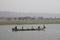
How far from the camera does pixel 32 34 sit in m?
1.79

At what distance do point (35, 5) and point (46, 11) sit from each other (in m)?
0.18

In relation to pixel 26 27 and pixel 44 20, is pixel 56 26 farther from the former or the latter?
pixel 26 27

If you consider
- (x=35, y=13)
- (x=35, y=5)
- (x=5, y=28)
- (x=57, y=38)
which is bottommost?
(x=57, y=38)

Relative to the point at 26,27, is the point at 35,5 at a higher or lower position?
higher

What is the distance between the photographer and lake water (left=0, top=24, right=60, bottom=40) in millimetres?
1743

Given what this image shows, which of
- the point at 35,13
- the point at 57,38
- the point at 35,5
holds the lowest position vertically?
the point at 57,38

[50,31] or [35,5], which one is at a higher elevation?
[35,5]

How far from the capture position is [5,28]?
1761 mm

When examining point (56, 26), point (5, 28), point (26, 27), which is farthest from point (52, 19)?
point (5, 28)

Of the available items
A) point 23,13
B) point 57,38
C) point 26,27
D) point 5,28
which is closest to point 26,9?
point 23,13

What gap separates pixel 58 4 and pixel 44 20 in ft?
1.01

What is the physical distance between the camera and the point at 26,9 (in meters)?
1.79

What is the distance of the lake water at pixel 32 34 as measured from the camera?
1.74m

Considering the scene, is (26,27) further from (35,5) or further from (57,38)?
(57,38)
